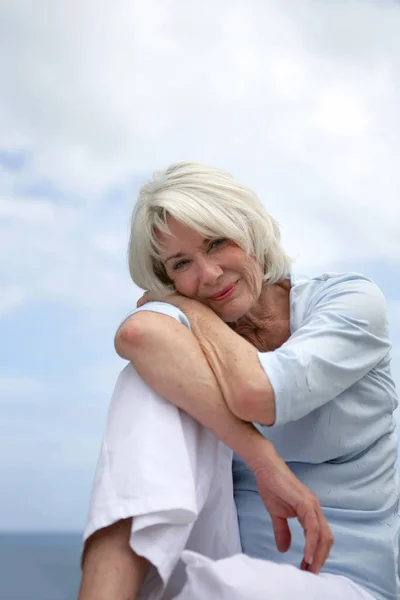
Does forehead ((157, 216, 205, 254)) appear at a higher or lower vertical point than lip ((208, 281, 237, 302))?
higher

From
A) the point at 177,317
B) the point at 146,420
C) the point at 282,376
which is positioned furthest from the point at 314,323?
the point at 146,420

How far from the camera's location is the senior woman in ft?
4.55

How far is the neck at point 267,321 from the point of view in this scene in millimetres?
1956

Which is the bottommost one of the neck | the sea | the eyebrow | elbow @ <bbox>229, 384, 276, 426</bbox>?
the sea

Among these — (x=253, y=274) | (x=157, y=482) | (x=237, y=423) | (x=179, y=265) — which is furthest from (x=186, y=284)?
(x=157, y=482)

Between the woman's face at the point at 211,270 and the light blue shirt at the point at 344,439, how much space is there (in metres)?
0.14

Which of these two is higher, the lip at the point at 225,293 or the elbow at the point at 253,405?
the lip at the point at 225,293

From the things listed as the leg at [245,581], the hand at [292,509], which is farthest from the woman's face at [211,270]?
the leg at [245,581]

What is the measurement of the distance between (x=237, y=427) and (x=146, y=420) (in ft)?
0.62

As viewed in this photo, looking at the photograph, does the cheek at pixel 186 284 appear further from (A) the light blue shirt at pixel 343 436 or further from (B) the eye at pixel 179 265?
(A) the light blue shirt at pixel 343 436

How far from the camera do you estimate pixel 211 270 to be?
1814 mm

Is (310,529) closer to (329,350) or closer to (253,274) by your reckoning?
(329,350)

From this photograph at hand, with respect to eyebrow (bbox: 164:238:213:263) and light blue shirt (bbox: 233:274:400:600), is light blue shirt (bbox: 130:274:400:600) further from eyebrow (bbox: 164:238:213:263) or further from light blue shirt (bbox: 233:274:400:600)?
eyebrow (bbox: 164:238:213:263)

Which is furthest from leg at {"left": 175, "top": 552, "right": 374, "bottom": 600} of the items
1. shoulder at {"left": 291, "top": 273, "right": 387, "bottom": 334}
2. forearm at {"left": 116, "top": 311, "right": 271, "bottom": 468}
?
shoulder at {"left": 291, "top": 273, "right": 387, "bottom": 334}
